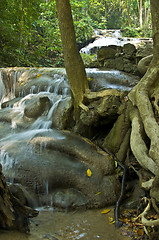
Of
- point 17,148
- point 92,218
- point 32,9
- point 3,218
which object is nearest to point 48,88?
point 17,148

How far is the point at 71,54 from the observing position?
5184mm

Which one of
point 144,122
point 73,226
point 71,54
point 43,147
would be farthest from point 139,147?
point 71,54

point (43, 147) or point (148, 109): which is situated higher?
point (148, 109)

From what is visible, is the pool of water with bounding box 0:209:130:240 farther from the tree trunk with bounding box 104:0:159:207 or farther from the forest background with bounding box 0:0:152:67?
the forest background with bounding box 0:0:152:67

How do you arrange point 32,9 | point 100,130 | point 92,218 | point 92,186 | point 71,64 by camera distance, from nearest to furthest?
point 92,218 → point 92,186 → point 71,64 → point 100,130 → point 32,9

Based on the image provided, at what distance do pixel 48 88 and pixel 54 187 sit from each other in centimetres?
403

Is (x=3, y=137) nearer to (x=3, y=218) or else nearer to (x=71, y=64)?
(x=71, y=64)

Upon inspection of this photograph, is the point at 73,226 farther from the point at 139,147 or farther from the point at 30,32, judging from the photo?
the point at 30,32

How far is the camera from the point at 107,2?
86.7 feet

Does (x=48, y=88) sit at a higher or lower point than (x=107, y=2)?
lower

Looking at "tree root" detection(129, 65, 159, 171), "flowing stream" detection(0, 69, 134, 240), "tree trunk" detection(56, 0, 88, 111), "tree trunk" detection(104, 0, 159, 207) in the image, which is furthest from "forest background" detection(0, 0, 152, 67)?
"tree root" detection(129, 65, 159, 171)

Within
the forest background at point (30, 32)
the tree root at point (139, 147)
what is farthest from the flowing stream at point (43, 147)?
the forest background at point (30, 32)

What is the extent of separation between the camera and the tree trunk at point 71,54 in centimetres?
498

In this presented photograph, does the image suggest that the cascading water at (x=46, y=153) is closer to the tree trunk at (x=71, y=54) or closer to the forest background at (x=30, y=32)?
the tree trunk at (x=71, y=54)
